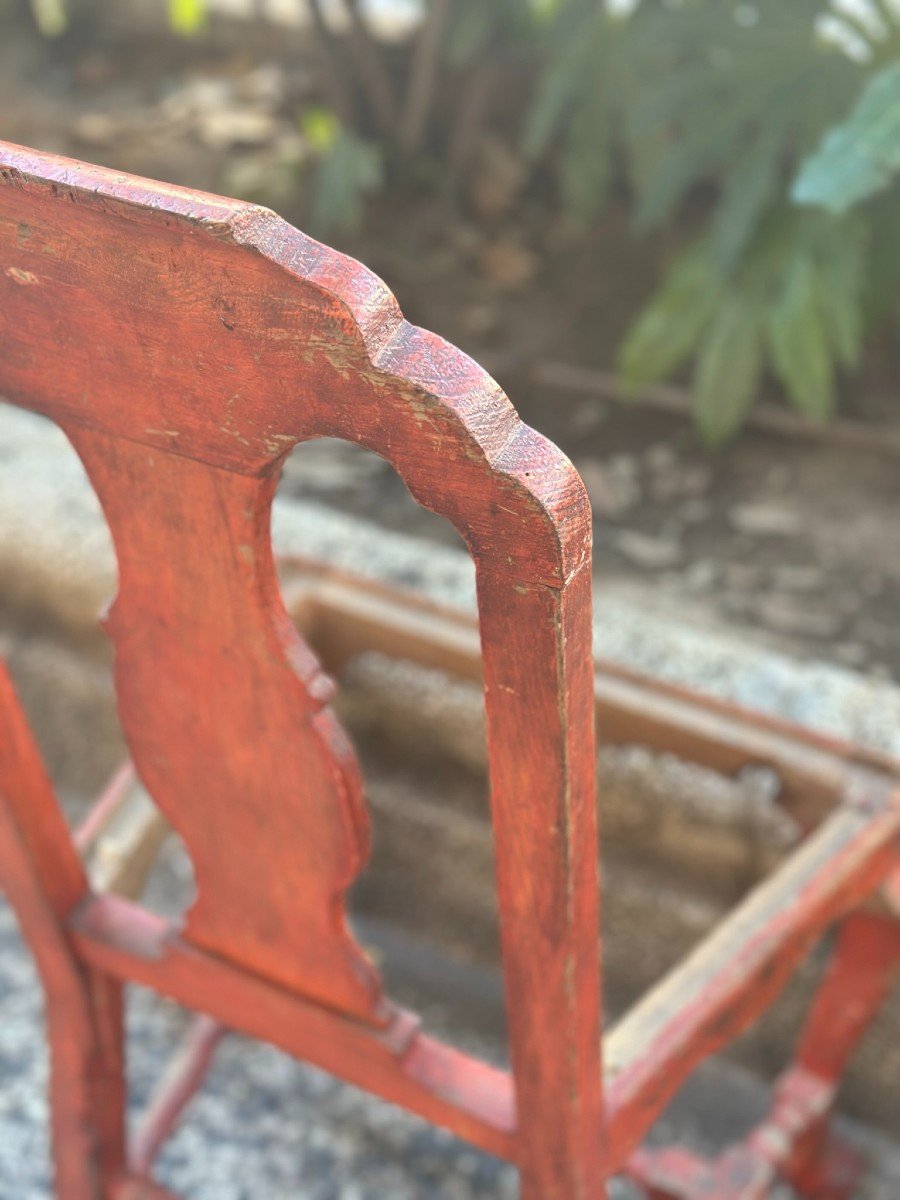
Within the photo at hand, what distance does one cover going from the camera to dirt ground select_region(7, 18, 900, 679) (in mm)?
1951

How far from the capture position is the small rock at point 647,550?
2008mm

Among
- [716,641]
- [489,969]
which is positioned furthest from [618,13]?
[489,969]

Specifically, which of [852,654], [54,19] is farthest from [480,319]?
[54,19]

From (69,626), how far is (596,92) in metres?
1.35

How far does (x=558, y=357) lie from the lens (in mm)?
2533

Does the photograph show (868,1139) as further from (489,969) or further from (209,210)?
(209,210)

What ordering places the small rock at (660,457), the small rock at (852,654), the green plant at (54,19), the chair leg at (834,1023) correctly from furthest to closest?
the green plant at (54,19), the small rock at (660,457), the small rock at (852,654), the chair leg at (834,1023)

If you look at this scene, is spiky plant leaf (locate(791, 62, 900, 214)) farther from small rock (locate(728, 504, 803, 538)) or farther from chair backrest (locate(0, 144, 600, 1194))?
chair backrest (locate(0, 144, 600, 1194))

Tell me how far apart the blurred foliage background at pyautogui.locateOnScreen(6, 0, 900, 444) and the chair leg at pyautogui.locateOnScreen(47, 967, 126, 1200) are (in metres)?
1.01

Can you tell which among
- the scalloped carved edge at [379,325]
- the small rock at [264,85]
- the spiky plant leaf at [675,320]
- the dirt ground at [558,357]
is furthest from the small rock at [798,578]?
the small rock at [264,85]

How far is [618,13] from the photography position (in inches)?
94.3

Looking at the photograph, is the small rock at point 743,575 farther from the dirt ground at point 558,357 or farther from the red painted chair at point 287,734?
the red painted chair at point 287,734

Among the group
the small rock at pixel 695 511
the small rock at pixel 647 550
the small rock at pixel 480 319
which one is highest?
the small rock at pixel 695 511

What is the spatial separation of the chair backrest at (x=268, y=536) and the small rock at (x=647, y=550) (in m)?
1.21
